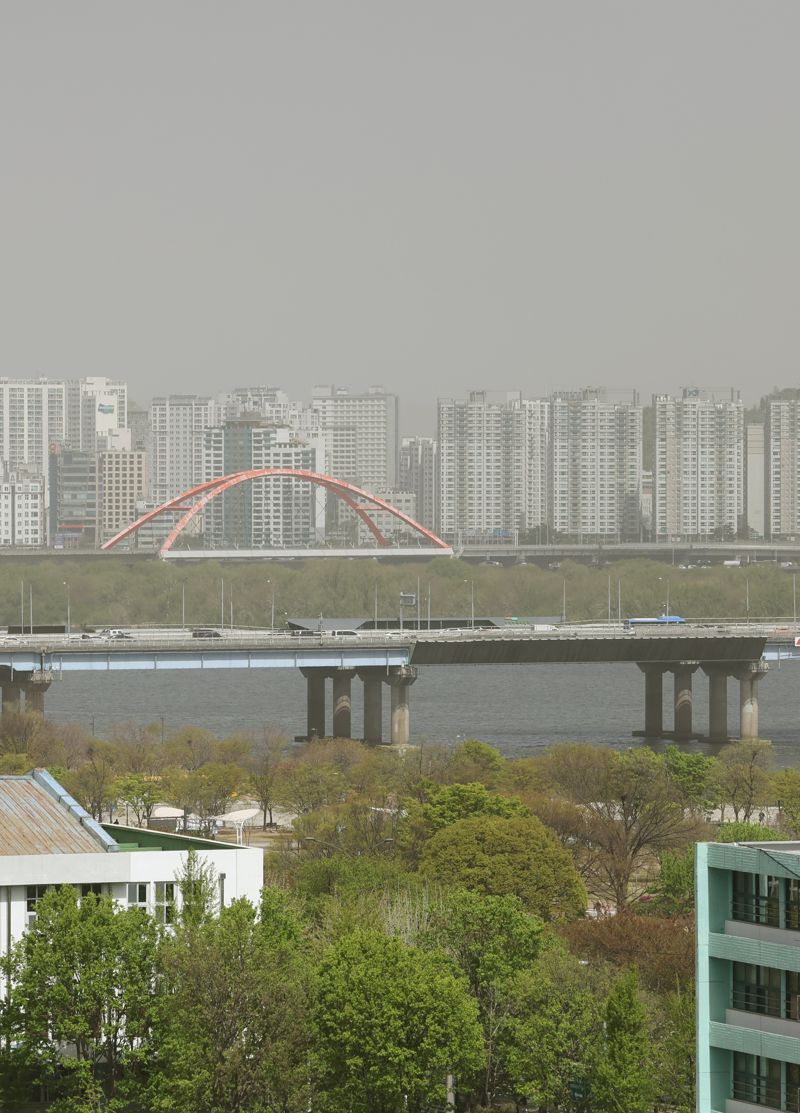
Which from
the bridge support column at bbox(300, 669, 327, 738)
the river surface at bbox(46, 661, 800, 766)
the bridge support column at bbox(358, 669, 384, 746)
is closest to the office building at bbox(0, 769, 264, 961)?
the river surface at bbox(46, 661, 800, 766)

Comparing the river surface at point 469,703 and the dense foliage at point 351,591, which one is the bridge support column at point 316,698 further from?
the dense foliage at point 351,591

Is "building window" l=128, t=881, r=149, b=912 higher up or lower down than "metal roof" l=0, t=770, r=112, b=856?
lower down

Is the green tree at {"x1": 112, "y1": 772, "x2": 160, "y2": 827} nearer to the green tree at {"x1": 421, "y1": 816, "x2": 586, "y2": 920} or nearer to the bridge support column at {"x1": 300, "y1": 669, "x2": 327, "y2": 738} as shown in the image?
the green tree at {"x1": 421, "y1": 816, "x2": 586, "y2": 920}

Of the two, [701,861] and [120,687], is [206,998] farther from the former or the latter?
[120,687]

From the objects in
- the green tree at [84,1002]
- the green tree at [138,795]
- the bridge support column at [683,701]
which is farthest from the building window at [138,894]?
the bridge support column at [683,701]

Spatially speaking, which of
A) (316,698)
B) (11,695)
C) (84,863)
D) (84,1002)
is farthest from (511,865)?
(11,695)

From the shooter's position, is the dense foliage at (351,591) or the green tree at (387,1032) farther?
the dense foliage at (351,591)
